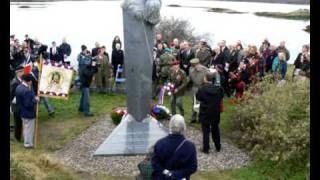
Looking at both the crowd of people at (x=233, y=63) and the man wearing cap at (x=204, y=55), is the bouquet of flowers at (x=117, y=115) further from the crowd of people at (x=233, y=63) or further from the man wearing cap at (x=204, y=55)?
the man wearing cap at (x=204, y=55)

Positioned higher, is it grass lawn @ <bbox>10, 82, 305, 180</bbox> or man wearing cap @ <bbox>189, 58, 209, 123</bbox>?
man wearing cap @ <bbox>189, 58, 209, 123</bbox>

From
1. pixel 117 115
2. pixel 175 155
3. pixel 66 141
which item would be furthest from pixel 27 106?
pixel 175 155

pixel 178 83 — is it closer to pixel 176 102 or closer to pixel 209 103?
pixel 176 102

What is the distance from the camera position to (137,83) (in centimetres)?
1127

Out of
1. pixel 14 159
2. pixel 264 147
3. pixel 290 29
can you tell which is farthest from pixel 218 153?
pixel 290 29

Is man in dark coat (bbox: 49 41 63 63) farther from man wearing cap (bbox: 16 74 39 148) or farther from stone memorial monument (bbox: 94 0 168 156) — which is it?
stone memorial monument (bbox: 94 0 168 156)

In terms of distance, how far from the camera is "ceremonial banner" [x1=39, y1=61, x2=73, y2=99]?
12180mm

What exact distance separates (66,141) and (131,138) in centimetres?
164

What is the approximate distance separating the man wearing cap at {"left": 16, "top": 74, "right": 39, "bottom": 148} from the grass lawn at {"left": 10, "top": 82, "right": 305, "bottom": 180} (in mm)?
310

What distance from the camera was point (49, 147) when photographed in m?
11.4

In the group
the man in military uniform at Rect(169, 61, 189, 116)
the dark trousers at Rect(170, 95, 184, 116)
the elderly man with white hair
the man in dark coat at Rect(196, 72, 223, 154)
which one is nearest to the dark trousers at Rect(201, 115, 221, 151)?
the man in dark coat at Rect(196, 72, 223, 154)

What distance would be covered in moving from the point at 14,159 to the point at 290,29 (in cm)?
2638

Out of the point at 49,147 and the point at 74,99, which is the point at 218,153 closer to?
the point at 49,147

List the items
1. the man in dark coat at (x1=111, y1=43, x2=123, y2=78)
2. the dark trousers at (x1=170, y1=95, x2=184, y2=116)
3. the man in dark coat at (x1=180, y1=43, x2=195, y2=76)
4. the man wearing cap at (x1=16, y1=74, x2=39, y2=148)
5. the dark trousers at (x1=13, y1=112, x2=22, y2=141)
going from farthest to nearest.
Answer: the man in dark coat at (x1=111, y1=43, x2=123, y2=78), the man in dark coat at (x1=180, y1=43, x2=195, y2=76), the dark trousers at (x1=170, y1=95, x2=184, y2=116), the dark trousers at (x1=13, y1=112, x2=22, y2=141), the man wearing cap at (x1=16, y1=74, x2=39, y2=148)
